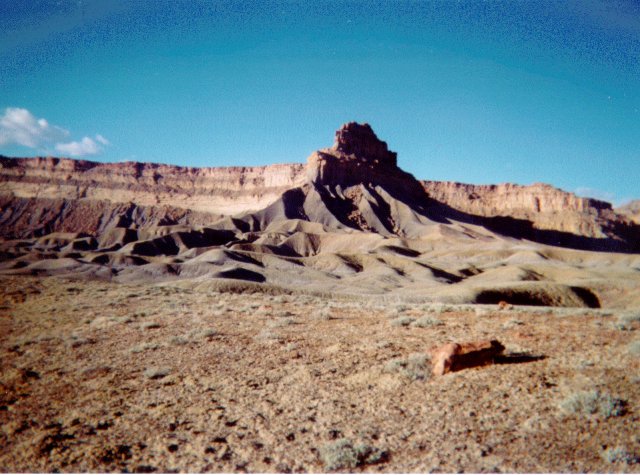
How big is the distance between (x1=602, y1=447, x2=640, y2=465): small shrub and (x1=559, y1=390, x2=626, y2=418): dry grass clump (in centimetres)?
99

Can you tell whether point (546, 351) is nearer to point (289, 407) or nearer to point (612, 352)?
point (612, 352)

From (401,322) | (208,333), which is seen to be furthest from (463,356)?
(208,333)

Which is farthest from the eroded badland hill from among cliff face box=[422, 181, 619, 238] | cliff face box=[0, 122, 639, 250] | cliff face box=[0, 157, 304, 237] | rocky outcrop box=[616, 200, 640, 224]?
rocky outcrop box=[616, 200, 640, 224]

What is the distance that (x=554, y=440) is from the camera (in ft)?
16.2

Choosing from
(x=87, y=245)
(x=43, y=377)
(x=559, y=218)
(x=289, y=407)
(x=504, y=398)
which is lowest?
(x=87, y=245)

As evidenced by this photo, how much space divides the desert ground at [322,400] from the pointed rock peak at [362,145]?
398 feet

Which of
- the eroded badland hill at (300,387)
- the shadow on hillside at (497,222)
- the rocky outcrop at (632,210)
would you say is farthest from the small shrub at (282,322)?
the rocky outcrop at (632,210)

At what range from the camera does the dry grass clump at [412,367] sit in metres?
7.25

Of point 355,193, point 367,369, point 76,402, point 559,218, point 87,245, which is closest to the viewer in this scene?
point 76,402

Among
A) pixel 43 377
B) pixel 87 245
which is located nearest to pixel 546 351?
pixel 43 377

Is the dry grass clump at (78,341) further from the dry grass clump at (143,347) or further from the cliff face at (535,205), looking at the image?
the cliff face at (535,205)

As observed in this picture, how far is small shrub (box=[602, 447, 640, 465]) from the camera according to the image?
14.4ft

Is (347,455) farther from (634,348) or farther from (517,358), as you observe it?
(634,348)

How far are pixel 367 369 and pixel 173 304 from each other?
13524 mm
